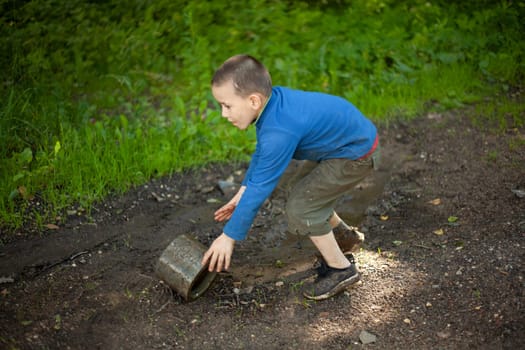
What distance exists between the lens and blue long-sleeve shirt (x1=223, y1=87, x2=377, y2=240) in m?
2.60

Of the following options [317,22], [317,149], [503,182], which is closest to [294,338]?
[317,149]

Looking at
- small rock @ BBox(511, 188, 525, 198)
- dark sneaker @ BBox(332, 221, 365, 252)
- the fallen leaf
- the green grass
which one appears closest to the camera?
dark sneaker @ BBox(332, 221, 365, 252)

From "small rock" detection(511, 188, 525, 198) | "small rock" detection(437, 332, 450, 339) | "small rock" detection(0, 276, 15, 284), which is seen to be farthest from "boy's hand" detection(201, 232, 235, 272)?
"small rock" detection(511, 188, 525, 198)

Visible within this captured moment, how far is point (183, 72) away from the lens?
5.41 m

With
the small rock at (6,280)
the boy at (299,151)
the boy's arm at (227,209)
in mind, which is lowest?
the small rock at (6,280)

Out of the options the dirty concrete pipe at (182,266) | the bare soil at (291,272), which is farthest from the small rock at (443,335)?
the dirty concrete pipe at (182,266)

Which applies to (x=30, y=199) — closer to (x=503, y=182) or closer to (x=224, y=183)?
(x=224, y=183)

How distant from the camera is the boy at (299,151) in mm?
2617

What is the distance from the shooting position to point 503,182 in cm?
383

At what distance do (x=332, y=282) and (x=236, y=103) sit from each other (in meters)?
1.10

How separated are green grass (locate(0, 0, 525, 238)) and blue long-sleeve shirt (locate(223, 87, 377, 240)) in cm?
167

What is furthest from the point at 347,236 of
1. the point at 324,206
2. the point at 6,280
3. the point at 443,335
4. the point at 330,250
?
the point at 6,280

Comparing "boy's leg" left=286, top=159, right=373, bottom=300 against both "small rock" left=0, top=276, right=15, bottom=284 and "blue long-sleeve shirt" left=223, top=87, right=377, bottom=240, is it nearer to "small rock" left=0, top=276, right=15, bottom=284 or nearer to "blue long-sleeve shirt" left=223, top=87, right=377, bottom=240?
"blue long-sleeve shirt" left=223, top=87, right=377, bottom=240

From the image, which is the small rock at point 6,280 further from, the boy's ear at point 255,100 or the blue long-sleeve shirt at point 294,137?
the boy's ear at point 255,100
